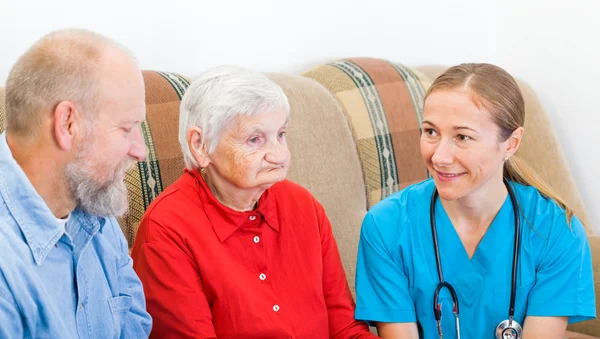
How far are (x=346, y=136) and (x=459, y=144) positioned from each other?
63 cm

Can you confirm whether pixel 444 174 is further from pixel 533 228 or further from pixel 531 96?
pixel 531 96

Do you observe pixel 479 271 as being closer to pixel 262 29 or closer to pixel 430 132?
pixel 430 132

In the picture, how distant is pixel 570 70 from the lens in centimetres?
300

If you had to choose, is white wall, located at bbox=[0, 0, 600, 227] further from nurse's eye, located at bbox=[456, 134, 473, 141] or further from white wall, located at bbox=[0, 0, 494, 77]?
nurse's eye, located at bbox=[456, 134, 473, 141]

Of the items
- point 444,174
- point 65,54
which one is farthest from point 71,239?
point 444,174

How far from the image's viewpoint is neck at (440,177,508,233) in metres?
1.85

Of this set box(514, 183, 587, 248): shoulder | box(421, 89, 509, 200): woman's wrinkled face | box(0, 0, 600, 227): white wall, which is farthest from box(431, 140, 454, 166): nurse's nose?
box(0, 0, 600, 227): white wall

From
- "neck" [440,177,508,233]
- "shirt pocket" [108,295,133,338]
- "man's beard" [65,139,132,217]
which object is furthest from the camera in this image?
"neck" [440,177,508,233]

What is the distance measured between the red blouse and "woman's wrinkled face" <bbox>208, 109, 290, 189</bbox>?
0.07m

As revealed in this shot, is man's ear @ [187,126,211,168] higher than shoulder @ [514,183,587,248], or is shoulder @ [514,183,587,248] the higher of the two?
man's ear @ [187,126,211,168]

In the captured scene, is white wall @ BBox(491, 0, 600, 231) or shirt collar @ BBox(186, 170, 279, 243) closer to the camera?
shirt collar @ BBox(186, 170, 279, 243)

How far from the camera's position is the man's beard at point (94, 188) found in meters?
1.37

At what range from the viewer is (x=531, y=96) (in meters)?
2.86

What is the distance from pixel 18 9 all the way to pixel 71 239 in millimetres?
908
